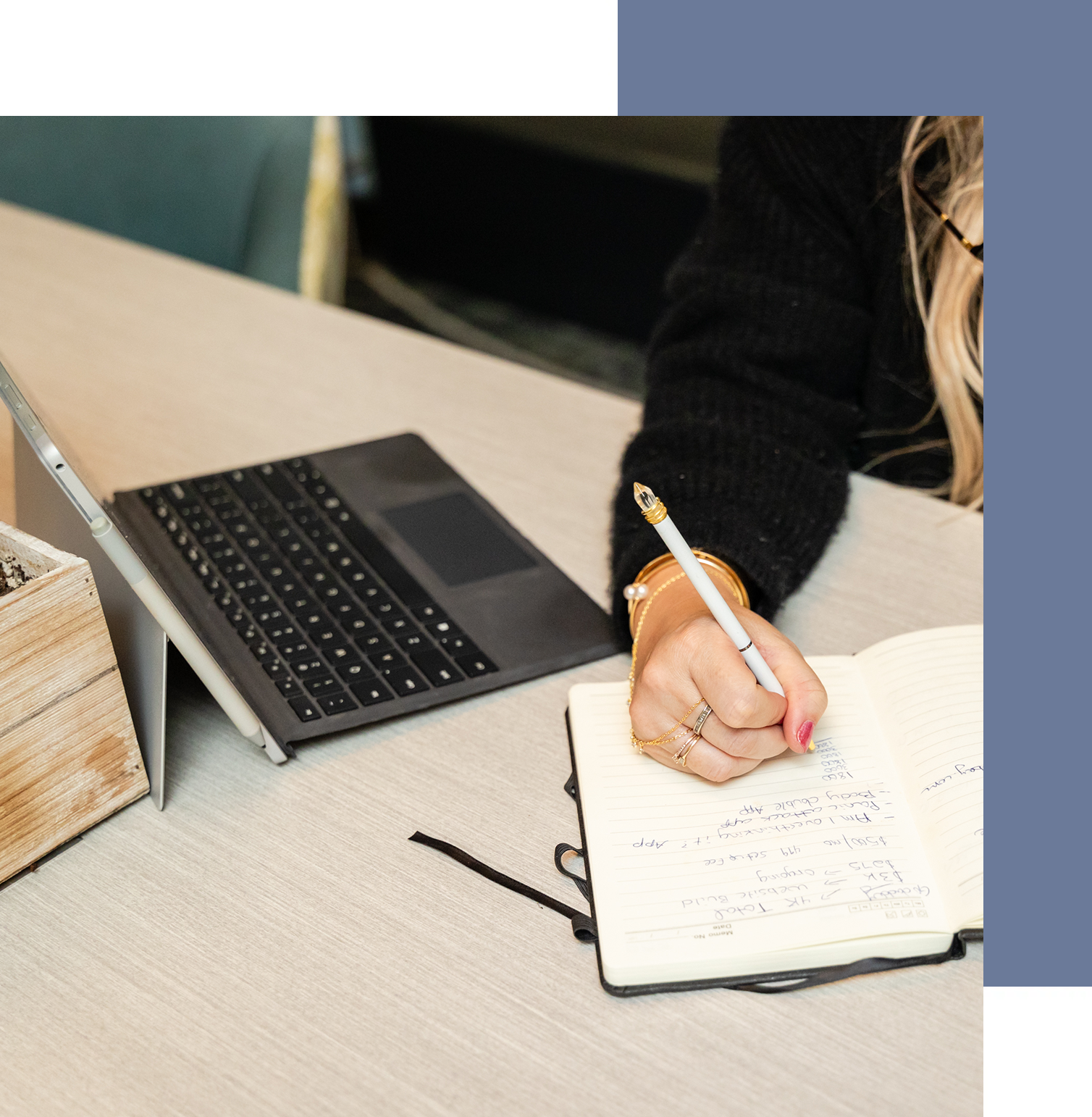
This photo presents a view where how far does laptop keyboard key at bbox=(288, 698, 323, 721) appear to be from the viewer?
58 cm

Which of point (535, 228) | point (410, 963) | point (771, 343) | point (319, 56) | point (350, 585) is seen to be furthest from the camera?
point (535, 228)

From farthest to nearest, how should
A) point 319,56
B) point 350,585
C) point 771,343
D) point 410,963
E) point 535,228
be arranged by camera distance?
point 535,228
point 771,343
point 350,585
point 319,56
point 410,963

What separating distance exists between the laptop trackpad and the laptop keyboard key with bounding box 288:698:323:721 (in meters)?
0.14

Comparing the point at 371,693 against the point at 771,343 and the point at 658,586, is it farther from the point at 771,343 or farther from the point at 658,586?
the point at 771,343

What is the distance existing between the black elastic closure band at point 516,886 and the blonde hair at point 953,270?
0.49 meters

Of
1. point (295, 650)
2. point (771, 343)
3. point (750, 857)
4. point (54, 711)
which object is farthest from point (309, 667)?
point (771, 343)

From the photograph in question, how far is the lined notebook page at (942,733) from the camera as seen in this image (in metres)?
0.48

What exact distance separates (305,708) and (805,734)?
0.85ft

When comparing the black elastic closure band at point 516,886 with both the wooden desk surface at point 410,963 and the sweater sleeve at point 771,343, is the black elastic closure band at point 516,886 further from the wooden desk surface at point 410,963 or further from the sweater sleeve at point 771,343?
the sweater sleeve at point 771,343

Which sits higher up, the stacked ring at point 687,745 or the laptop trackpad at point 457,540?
the stacked ring at point 687,745

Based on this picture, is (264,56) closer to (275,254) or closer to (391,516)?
(391,516)

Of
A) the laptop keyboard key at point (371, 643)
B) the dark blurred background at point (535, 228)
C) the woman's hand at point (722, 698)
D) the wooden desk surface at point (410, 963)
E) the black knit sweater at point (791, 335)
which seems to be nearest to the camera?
the wooden desk surface at point (410, 963)

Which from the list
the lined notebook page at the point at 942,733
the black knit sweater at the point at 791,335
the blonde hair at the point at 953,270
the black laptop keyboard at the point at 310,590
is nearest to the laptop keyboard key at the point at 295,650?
the black laptop keyboard at the point at 310,590

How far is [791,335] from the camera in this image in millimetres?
815
